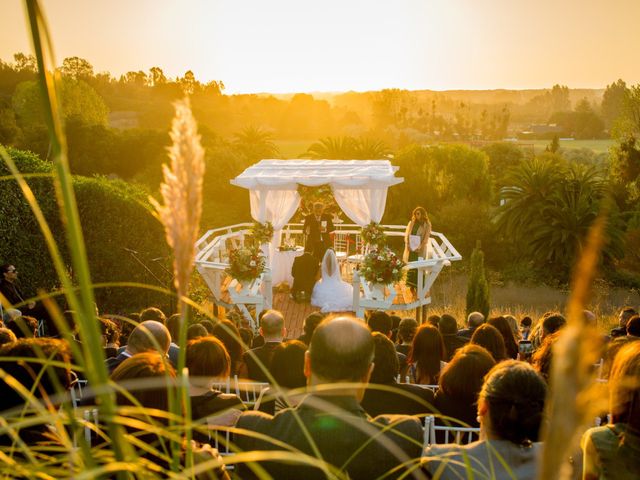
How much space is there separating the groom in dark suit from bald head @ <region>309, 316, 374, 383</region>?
9.95 meters

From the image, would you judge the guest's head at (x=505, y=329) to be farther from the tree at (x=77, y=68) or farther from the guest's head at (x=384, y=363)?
the tree at (x=77, y=68)

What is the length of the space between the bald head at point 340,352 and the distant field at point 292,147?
1896 inches

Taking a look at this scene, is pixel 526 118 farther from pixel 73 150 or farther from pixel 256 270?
pixel 256 270

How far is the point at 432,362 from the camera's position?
4656 millimetres

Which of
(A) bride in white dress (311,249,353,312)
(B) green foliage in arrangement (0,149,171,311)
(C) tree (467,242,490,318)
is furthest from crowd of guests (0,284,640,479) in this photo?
(B) green foliage in arrangement (0,149,171,311)

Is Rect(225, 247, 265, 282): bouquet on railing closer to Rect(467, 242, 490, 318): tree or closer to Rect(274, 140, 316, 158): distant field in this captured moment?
Rect(467, 242, 490, 318): tree

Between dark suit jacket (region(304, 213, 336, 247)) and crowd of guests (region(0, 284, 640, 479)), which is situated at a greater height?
crowd of guests (region(0, 284, 640, 479))

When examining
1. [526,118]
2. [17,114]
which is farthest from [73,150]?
[526,118]

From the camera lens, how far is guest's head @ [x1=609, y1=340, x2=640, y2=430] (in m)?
2.19

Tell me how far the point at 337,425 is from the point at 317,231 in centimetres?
1030

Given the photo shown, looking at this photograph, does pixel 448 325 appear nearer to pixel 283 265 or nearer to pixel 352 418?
pixel 352 418

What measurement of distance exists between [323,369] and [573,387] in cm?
176

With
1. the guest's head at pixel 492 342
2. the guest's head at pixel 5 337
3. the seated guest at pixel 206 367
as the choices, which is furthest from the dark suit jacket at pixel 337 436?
the guest's head at pixel 492 342

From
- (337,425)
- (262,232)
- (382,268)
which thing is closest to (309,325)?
(337,425)
